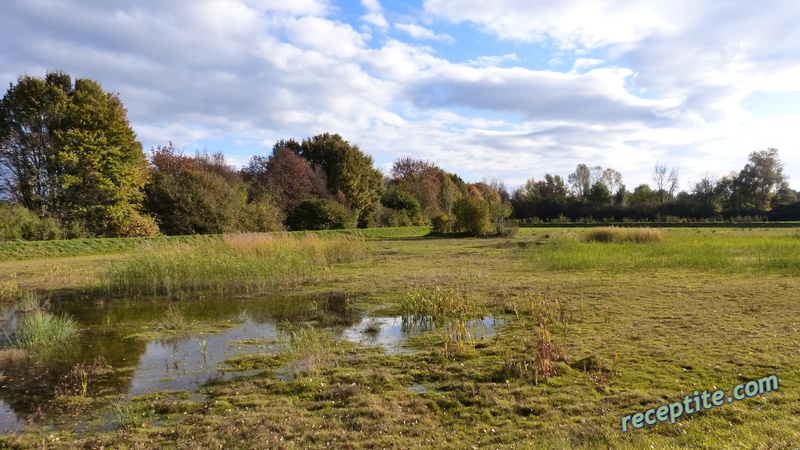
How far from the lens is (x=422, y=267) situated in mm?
15062

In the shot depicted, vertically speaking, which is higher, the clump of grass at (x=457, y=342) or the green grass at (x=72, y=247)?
the green grass at (x=72, y=247)

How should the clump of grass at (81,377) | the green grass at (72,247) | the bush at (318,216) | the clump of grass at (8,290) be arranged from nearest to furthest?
the clump of grass at (81,377), the clump of grass at (8,290), the green grass at (72,247), the bush at (318,216)

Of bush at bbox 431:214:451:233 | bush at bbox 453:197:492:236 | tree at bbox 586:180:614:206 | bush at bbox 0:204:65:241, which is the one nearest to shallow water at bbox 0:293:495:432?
bush at bbox 0:204:65:241

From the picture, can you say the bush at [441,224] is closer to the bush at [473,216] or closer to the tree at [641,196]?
the bush at [473,216]

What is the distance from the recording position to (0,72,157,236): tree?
2209 cm

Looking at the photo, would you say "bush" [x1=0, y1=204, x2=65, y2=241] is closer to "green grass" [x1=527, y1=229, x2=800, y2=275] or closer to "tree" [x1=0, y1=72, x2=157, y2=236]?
"tree" [x1=0, y1=72, x2=157, y2=236]

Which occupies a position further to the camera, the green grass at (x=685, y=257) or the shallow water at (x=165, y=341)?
the green grass at (x=685, y=257)

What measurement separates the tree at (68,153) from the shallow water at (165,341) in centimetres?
1519

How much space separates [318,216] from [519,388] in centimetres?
2890

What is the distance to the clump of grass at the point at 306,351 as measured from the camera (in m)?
5.44

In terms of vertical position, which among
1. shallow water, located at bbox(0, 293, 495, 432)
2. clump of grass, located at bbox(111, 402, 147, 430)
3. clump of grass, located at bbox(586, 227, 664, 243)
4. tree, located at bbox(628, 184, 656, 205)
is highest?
tree, located at bbox(628, 184, 656, 205)

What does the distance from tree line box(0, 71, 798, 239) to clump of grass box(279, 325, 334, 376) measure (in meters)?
18.9

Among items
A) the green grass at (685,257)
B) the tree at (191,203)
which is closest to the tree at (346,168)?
the tree at (191,203)

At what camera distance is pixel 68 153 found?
2231 cm
